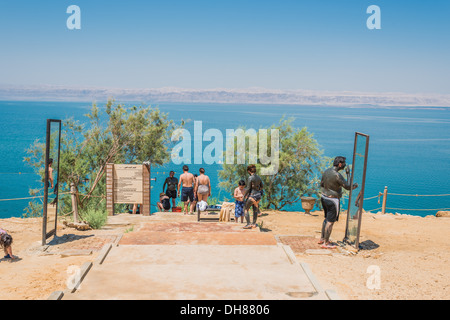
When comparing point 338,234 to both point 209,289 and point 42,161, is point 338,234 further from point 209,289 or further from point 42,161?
point 42,161

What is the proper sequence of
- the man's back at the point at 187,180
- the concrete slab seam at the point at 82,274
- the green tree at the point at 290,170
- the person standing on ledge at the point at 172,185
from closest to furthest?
the concrete slab seam at the point at 82,274, the man's back at the point at 187,180, the person standing on ledge at the point at 172,185, the green tree at the point at 290,170

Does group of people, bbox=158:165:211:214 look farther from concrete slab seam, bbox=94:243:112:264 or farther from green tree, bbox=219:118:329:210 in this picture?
green tree, bbox=219:118:329:210

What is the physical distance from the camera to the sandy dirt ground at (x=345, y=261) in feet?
21.6

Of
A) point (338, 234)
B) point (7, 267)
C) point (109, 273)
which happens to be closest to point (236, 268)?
point (109, 273)

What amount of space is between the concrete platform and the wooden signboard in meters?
4.35

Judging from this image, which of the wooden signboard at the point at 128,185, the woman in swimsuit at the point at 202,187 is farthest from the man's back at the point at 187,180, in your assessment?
the wooden signboard at the point at 128,185

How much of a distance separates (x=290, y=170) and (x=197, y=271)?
17066 millimetres

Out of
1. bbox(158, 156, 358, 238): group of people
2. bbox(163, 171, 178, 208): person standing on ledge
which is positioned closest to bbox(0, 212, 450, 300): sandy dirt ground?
bbox(158, 156, 358, 238): group of people

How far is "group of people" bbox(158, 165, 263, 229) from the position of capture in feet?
34.6

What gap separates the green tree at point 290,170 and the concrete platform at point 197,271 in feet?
43.4

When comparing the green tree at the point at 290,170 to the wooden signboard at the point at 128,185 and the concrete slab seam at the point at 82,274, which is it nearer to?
the wooden signboard at the point at 128,185

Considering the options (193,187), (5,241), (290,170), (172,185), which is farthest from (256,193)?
(290,170)

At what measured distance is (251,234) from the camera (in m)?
9.52
